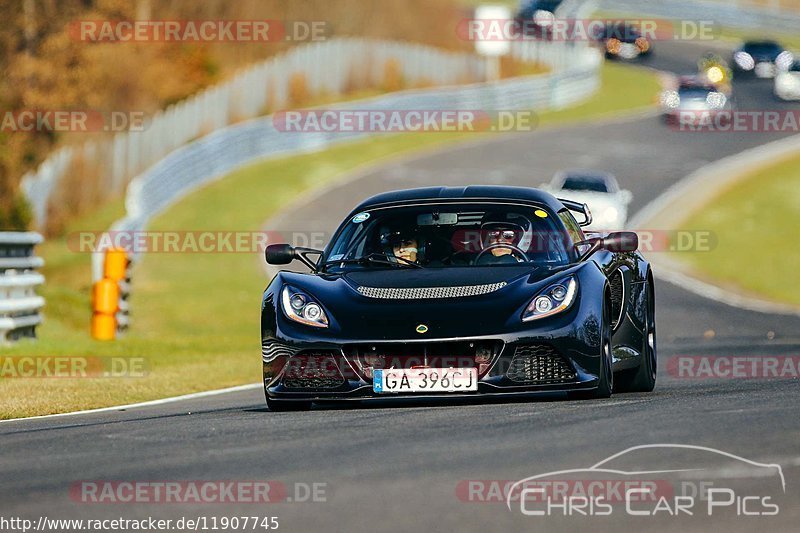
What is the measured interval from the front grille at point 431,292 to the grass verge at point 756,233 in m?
17.4

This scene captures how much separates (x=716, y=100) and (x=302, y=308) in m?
42.6

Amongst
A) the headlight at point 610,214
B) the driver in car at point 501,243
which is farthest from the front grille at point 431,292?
the headlight at point 610,214

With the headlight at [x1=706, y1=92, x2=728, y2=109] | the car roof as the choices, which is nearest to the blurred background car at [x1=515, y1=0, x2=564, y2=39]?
the headlight at [x1=706, y1=92, x2=728, y2=109]

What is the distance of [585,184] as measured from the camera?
34.0m

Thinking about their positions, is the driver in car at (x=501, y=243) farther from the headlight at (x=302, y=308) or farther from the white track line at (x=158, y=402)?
the white track line at (x=158, y=402)

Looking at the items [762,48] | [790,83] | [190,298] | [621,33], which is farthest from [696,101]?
[190,298]

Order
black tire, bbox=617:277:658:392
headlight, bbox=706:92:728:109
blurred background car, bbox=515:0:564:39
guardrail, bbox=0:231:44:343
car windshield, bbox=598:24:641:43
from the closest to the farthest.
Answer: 1. black tire, bbox=617:277:658:392
2. guardrail, bbox=0:231:44:343
3. headlight, bbox=706:92:728:109
4. blurred background car, bbox=515:0:564:39
5. car windshield, bbox=598:24:641:43

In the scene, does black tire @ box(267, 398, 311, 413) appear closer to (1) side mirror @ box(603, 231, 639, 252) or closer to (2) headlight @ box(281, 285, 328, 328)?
(2) headlight @ box(281, 285, 328, 328)

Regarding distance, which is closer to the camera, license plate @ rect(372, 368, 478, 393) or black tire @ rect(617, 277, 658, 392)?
license plate @ rect(372, 368, 478, 393)

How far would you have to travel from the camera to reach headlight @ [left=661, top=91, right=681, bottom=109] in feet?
167

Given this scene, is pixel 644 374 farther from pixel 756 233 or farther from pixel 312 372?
pixel 756 233

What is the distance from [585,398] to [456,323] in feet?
3.26

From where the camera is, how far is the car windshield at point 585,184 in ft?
111

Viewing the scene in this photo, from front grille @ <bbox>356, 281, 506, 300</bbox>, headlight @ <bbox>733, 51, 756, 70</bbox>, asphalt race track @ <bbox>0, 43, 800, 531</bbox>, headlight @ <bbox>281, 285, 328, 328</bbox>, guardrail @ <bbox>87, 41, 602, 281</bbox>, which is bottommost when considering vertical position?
Answer: asphalt race track @ <bbox>0, 43, 800, 531</bbox>
